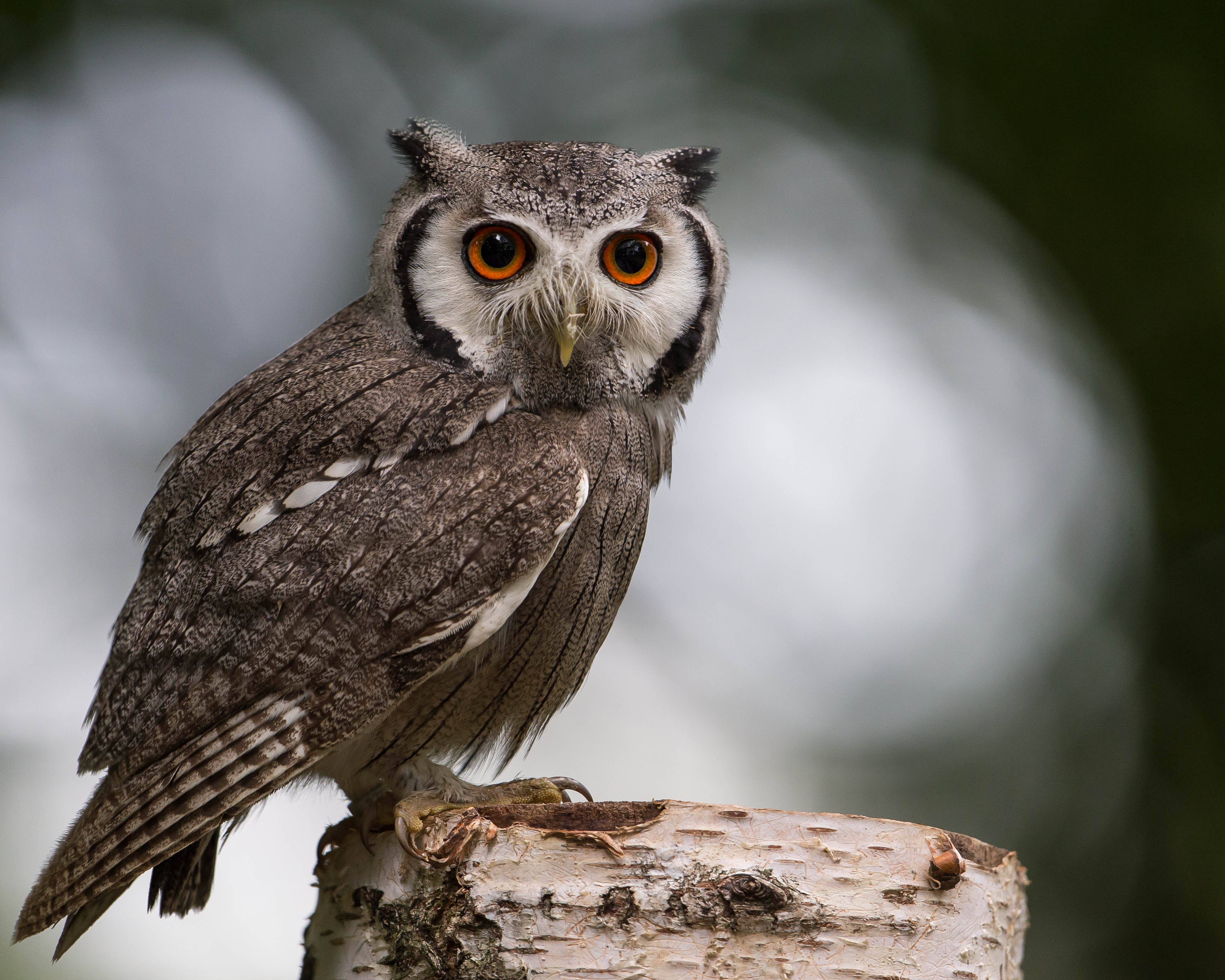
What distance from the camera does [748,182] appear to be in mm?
4230

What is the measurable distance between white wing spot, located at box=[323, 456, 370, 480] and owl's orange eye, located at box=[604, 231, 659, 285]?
53cm

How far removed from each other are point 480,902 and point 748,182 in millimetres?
3503

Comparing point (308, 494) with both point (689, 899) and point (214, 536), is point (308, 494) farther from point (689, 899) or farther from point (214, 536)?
point (689, 899)

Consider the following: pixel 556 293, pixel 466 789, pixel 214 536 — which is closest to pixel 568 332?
pixel 556 293

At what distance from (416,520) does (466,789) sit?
497 millimetres

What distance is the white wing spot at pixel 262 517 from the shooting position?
1.62m

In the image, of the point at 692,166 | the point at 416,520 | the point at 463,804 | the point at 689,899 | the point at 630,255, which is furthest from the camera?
the point at 692,166

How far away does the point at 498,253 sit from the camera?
5.73 ft

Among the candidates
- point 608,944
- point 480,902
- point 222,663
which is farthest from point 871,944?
point 222,663

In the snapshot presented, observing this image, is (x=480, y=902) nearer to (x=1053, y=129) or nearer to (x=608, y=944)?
(x=608, y=944)

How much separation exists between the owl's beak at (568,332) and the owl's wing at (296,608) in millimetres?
126

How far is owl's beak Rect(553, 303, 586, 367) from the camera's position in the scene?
65.7 inches

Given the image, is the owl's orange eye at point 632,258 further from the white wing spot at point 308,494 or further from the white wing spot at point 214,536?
the white wing spot at point 214,536

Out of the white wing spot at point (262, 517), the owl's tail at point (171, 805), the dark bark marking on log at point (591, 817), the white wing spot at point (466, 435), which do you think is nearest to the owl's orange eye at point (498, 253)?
the white wing spot at point (466, 435)
